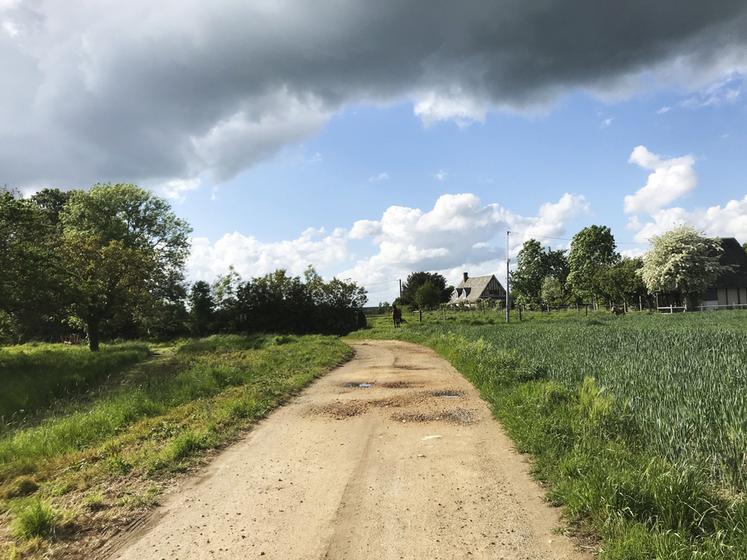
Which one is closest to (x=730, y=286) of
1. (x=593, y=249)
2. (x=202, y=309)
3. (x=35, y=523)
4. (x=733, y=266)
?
(x=733, y=266)

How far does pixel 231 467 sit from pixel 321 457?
1145 mm

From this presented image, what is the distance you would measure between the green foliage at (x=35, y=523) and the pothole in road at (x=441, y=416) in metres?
5.28


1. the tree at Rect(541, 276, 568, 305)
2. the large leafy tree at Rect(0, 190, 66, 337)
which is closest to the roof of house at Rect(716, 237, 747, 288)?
the tree at Rect(541, 276, 568, 305)

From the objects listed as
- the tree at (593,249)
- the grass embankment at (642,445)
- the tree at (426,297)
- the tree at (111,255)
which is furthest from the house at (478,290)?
the grass embankment at (642,445)

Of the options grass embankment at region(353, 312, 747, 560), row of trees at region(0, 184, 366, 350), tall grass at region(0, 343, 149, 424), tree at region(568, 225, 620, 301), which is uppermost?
tree at region(568, 225, 620, 301)

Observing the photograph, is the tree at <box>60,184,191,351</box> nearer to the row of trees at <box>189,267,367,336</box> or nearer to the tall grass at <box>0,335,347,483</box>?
the row of trees at <box>189,267,367,336</box>

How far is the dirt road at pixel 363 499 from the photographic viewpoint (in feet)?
13.8

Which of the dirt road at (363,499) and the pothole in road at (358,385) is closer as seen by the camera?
the dirt road at (363,499)

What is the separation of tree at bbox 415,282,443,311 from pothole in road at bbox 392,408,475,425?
55294mm

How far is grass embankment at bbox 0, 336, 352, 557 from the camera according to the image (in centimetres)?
480

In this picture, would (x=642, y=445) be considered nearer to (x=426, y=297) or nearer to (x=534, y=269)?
(x=426, y=297)

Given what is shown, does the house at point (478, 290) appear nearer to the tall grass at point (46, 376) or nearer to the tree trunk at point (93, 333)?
the tree trunk at point (93, 333)

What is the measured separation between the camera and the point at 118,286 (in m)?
30.8

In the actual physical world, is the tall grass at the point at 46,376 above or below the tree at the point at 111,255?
below
